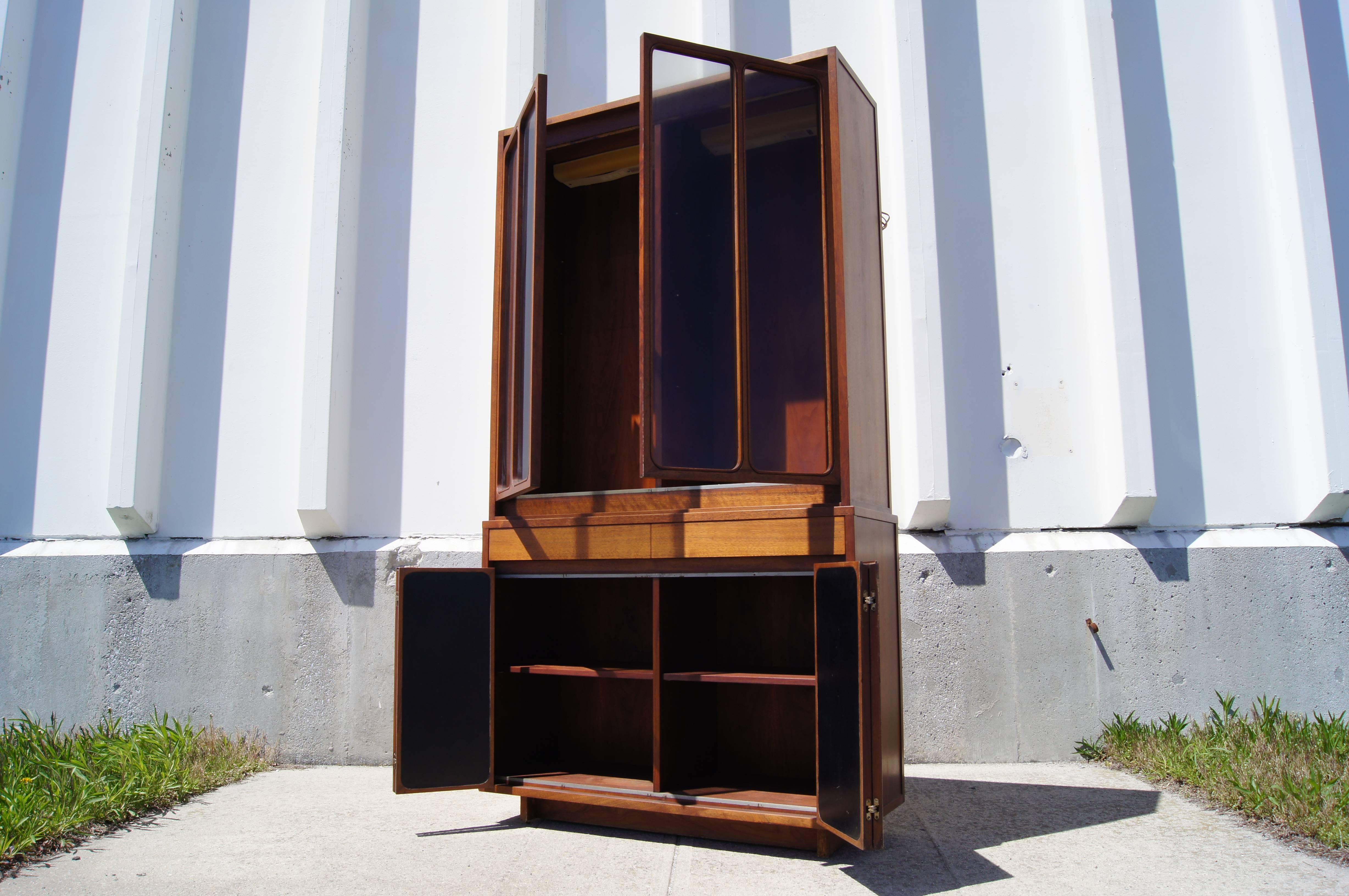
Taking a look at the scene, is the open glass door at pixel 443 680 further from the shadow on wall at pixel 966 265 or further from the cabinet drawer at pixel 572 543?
the shadow on wall at pixel 966 265

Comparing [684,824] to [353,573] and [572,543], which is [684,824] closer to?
[572,543]

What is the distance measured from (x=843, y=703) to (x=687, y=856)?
87 centimetres

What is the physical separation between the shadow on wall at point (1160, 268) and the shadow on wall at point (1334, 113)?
77 cm

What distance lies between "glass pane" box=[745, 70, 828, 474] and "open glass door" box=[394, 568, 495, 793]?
1.38 metres

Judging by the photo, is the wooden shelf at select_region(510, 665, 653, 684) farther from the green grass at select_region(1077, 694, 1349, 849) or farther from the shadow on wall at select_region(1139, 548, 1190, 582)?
the shadow on wall at select_region(1139, 548, 1190, 582)

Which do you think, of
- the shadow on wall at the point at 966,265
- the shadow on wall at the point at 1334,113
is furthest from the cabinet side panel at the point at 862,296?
the shadow on wall at the point at 1334,113

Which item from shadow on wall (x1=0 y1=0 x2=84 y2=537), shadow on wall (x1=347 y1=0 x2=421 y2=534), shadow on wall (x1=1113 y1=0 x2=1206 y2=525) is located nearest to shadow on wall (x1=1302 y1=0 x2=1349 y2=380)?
shadow on wall (x1=1113 y1=0 x2=1206 y2=525)

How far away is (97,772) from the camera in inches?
157

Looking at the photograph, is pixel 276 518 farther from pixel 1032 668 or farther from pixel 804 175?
pixel 1032 668

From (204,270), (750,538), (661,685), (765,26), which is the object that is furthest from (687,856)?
(204,270)

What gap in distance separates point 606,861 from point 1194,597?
342cm

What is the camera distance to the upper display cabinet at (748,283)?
10.2 feet

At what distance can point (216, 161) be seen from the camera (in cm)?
591

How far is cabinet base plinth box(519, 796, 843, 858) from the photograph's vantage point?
10.2 feet
